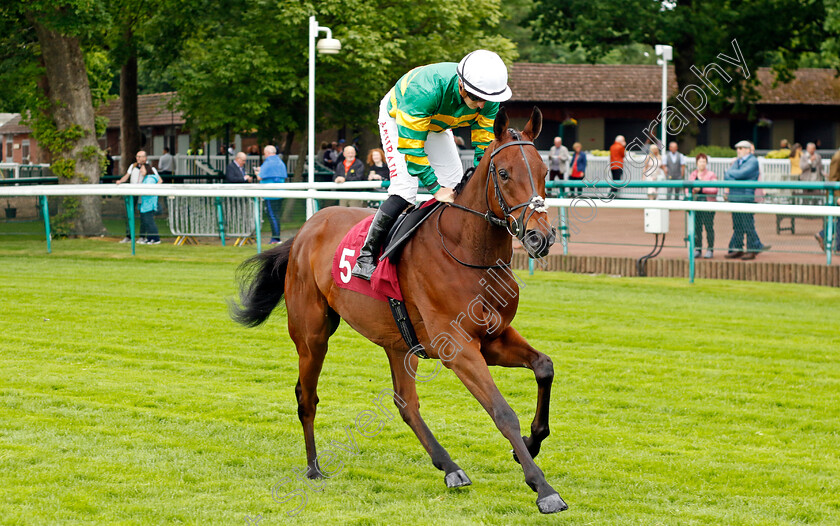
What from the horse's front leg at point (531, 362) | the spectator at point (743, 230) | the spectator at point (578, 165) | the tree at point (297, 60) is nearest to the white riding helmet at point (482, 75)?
the horse's front leg at point (531, 362)

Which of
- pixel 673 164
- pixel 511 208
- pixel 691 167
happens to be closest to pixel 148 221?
pixel 673 164

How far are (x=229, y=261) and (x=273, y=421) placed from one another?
345 inches

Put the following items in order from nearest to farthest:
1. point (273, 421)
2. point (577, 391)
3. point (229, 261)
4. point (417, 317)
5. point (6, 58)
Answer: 1. point (417, 317)
2. point (273, 421)
3. point (577, 391)
4. point (229, 261)
5. point (6, 58)

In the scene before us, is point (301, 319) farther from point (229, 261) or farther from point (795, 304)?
point (229, 261)

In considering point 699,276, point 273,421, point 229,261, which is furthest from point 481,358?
point 229,261

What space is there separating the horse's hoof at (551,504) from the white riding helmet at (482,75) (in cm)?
180

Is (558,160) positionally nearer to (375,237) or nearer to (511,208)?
(375,237)

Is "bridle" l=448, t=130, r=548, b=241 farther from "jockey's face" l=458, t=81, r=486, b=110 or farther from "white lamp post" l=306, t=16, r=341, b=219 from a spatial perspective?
"white lamp post" l=306, t=16, r=341, b=219

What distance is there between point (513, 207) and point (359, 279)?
1212mm

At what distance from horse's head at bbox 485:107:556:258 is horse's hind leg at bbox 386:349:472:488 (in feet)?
4.22

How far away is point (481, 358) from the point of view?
4551 millimetres

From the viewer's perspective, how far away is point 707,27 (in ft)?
97.2

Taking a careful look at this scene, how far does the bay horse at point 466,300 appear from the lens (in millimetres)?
4328

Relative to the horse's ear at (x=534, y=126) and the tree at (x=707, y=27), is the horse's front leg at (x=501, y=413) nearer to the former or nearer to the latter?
the horse's ear at (x=534, y=126)
